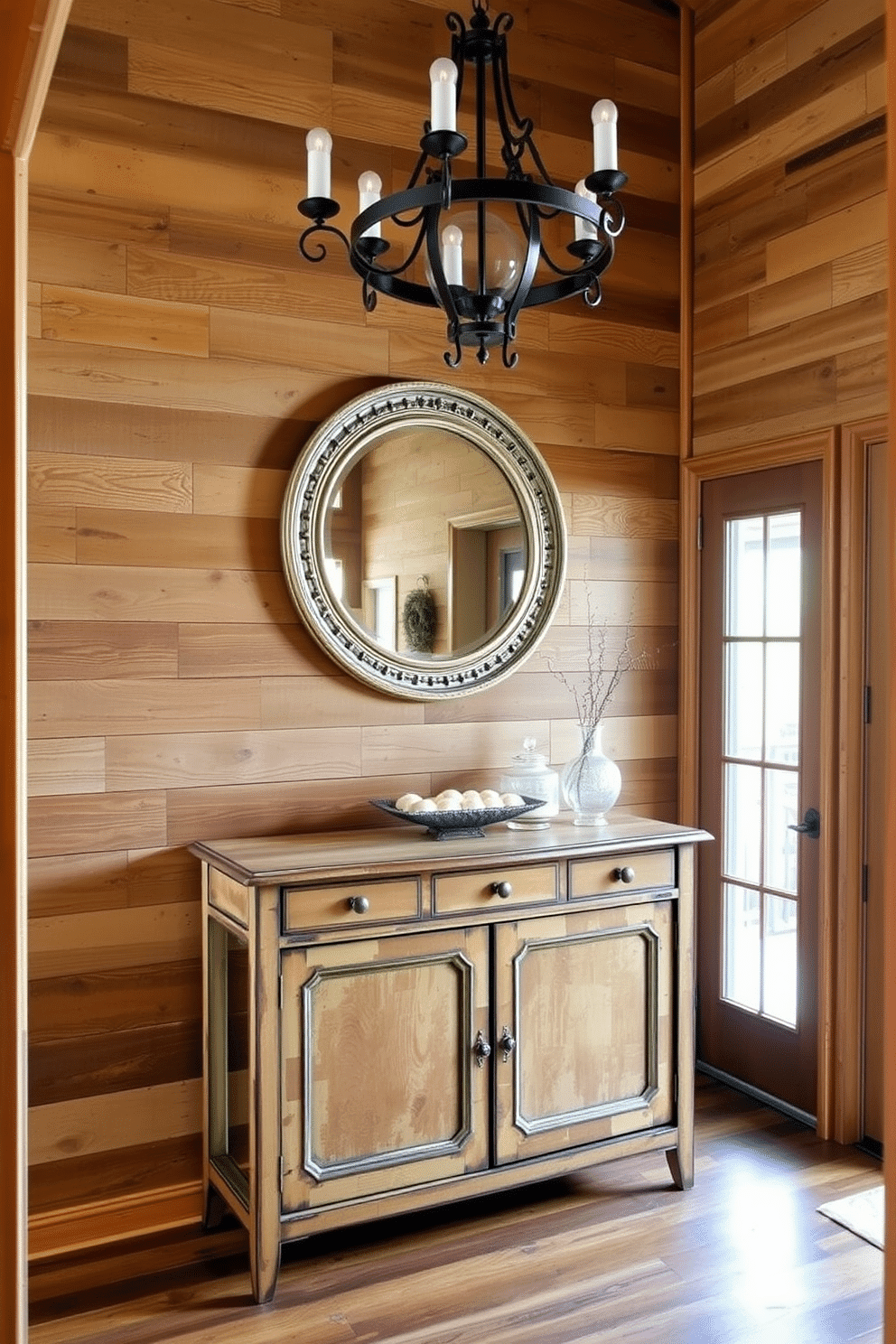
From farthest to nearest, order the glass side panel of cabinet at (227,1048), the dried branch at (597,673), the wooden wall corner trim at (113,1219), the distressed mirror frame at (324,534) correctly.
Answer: the dried branch at (597,673)
the distressed mirror frame at (324,534)
the glass side panel of cabinet at (227,1048)
the wooden wall corner trim at (113,1219)

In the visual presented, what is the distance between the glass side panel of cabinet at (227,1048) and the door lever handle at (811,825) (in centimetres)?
172

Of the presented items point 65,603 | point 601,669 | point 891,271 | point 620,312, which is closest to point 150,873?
point 65,603

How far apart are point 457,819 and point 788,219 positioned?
210 cm

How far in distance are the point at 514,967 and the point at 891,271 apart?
2486 millimetres

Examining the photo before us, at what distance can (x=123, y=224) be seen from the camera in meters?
2.87

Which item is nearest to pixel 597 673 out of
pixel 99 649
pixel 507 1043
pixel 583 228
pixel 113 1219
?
pixel 507 1043

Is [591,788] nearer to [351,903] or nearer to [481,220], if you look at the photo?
[351,903]

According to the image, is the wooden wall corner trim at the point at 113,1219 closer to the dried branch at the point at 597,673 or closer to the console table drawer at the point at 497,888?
the console table drawer at the point at 497,888

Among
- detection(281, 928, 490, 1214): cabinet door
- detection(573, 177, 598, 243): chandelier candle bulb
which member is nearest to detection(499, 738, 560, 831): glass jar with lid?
detection(281, 928, 490, 1214): cabinet door

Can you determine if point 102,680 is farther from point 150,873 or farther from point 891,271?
point 891,271

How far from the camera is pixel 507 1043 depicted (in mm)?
2793

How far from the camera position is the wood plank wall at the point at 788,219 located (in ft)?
10.3

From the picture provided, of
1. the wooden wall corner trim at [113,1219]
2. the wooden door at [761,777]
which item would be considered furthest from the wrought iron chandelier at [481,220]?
the wooden wall corner trim at [113,1219]

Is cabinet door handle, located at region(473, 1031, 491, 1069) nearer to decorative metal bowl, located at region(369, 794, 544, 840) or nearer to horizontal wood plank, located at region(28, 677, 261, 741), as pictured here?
decorative metal bowl, located at region(369, 794, 544, 840)
